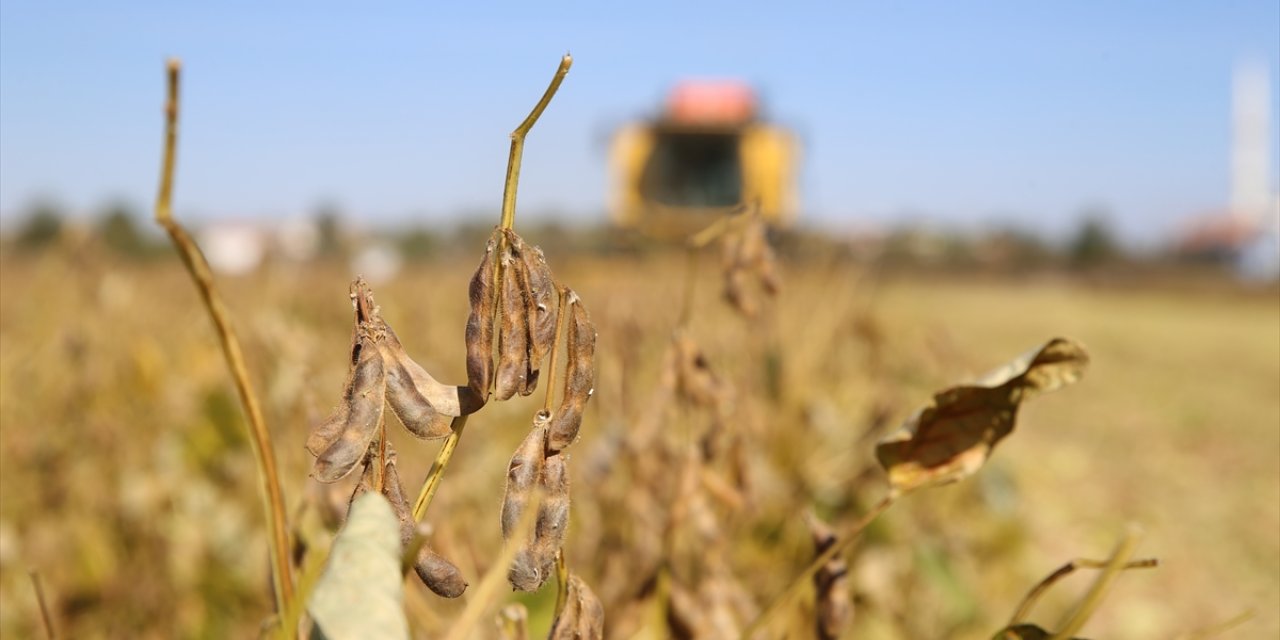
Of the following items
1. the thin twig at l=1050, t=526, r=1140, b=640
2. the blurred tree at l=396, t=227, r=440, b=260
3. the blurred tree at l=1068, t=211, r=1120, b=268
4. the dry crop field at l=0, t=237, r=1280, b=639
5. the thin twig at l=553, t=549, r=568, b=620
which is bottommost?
the blurred tree at l=1068, t=211, r=1120, b=268

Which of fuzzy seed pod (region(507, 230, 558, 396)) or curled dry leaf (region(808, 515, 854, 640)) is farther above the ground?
fuzzy seed pod (region(507, 230, 558, 396))

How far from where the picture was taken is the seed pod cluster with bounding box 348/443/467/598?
1.46 ft

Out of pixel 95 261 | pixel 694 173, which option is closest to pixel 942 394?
pixel 95 261

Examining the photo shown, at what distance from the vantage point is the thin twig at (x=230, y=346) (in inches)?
14.9

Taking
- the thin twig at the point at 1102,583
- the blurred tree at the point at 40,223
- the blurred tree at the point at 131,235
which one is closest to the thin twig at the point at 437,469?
the thin twig at the point at 1102,583

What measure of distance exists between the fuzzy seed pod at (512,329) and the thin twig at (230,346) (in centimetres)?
10

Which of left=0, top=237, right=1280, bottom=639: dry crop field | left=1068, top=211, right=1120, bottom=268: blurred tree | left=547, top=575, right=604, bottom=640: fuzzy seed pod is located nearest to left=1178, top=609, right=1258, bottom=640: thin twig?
left=0, top=237, right=1280, bottom=639: dry crop field

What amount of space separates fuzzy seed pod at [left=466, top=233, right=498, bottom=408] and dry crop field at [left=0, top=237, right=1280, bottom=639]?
74mm

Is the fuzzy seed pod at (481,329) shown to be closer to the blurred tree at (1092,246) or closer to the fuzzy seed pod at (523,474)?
the fuzzy seed pod at (523,474)

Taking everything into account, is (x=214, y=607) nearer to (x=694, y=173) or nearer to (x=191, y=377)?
(x=191, y=377)

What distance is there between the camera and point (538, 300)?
1.44ft

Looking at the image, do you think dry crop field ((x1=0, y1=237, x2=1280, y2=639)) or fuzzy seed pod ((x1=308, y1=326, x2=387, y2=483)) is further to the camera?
dry crop field ((x1=0, y1=237, x2=1280, y2=639))

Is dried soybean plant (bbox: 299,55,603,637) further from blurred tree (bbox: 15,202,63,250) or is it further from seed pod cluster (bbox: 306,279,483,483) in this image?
blurred tree (bbox: 15,202,63,250)

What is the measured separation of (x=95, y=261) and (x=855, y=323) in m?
1.57
